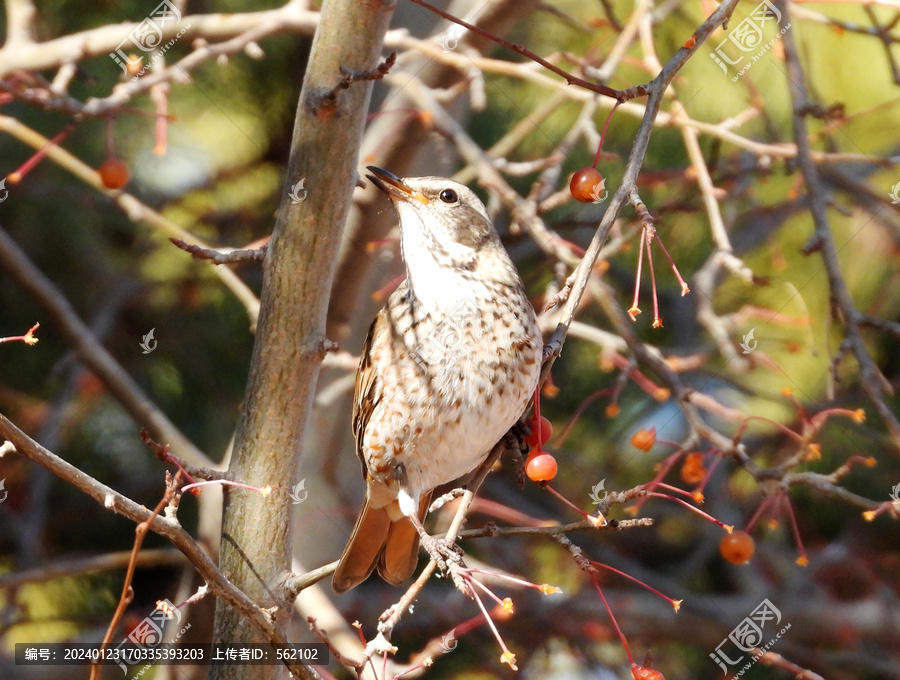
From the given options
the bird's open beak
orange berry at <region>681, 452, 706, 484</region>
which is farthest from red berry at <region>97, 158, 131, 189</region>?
orange berry at <region>681, 452, 706, 484</region>

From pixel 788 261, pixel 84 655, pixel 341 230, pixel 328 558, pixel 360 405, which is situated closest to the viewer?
pixel 341 230

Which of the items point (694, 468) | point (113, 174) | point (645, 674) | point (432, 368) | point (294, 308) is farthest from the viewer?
point (113, 174)

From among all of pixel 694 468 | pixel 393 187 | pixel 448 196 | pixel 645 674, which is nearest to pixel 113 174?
pixel 393 187

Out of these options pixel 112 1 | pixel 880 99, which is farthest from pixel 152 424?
pixel 880 99

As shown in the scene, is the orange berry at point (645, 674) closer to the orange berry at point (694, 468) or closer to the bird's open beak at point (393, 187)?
the orange berry at point (694, 468)

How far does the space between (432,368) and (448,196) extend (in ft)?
1.83

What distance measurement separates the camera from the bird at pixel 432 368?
2.28 meters

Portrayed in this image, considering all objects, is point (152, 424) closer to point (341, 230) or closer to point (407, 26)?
point (341, 230)

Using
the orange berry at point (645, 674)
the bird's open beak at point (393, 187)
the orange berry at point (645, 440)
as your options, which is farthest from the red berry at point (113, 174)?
the orange berry at point (645, 674)

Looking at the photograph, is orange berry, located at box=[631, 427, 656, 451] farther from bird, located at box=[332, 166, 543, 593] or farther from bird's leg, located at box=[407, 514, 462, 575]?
bird's leg, located at box=[407, 514, 462, 575]

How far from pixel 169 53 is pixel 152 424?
1861 mm

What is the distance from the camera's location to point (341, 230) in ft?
6.37

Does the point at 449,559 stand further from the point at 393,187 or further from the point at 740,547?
the point at 393,187

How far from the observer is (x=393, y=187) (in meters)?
2.48
